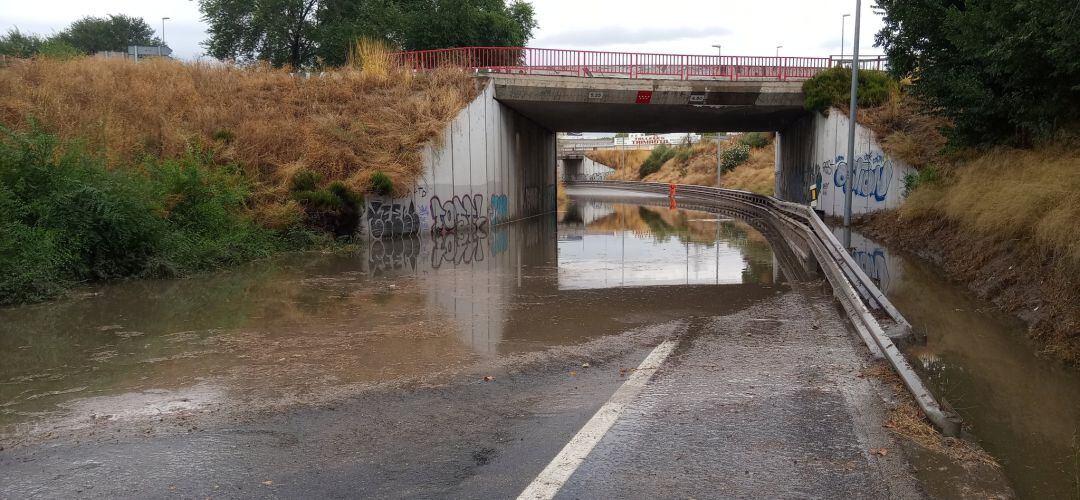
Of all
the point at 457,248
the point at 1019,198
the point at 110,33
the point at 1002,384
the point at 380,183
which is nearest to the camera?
the point at 1002,384

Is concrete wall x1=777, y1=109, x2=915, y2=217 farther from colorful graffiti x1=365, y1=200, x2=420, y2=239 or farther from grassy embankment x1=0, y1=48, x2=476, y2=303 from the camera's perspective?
colorful graffiti x1=365, y1=200, x2=420, y2=239

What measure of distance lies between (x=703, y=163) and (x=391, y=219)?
64.5 meters

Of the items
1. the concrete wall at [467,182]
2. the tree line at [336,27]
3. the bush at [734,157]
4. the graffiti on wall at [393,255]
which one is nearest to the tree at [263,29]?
the tree line at [336,27]

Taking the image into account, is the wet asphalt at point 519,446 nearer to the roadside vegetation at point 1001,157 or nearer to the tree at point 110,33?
the roadside vegetation at point 1001,157

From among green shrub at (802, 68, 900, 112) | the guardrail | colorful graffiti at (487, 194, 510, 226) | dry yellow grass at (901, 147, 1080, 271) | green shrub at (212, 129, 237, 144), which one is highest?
green shrub at (802, 68, 900, 112)

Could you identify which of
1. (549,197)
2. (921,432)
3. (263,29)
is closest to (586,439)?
(921,432)

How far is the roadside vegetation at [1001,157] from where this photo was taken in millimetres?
9484

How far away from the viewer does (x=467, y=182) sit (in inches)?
1016

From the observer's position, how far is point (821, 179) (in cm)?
3012

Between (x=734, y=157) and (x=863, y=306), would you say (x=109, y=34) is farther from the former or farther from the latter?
(x=863, y=306)

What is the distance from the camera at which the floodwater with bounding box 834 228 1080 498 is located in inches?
203

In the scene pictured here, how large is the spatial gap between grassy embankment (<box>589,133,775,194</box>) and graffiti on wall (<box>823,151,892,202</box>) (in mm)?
27367

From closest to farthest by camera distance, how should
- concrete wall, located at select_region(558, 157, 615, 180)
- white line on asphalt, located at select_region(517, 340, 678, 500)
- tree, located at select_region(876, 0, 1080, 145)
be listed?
1. white line on asphalt, located at select_region(517, 340, 678, 500)
2. tree, located at select_region(876, 0, 1080, 145)
3. concrete wall, located at select_region(558, 157, 615, 180)

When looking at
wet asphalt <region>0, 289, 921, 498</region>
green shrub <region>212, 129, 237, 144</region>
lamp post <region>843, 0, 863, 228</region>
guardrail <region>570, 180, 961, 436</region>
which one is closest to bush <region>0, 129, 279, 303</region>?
green shrub <region>212, 129, 237, 144</region>
